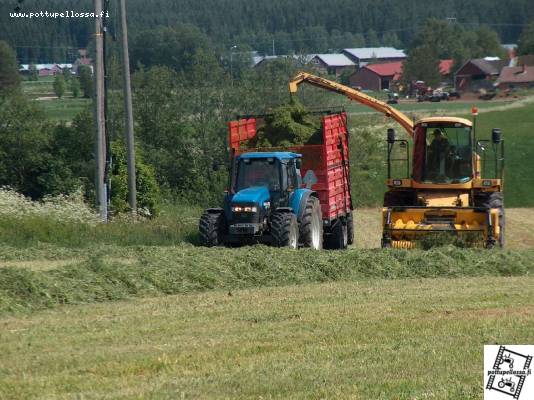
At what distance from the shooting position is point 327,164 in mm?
21703

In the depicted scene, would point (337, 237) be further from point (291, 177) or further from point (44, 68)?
point (44, 68)

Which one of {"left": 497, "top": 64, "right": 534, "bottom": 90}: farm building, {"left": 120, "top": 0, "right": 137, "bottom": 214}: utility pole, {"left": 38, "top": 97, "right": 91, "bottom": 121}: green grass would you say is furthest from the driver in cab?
{"left": 497, "top": 64, "right": 534, "bottom": 90}: farm building

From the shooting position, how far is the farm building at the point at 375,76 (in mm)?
84000

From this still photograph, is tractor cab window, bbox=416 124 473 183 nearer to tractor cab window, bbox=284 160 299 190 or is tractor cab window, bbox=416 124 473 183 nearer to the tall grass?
tractor cab window, bbox=284 160 299 190

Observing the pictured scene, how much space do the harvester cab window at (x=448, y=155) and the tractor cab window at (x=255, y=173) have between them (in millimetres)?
3287

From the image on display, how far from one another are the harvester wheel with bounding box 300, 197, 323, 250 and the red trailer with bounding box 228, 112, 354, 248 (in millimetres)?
618

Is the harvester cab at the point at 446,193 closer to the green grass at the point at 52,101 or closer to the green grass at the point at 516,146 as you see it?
the green grass at the point at 516,146

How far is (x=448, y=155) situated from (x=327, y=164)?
2487mm

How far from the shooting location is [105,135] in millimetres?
25859

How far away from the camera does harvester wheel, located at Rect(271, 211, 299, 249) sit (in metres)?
18.7

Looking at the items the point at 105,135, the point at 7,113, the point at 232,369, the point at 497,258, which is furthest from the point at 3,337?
the point at 7,113

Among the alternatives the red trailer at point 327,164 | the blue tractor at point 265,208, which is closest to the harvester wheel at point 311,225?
the blue tractor at point 265,208

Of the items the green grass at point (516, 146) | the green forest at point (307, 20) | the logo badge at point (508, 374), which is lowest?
the green grass at point (516, 146)

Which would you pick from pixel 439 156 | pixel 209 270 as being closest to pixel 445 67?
pixel 439 156
